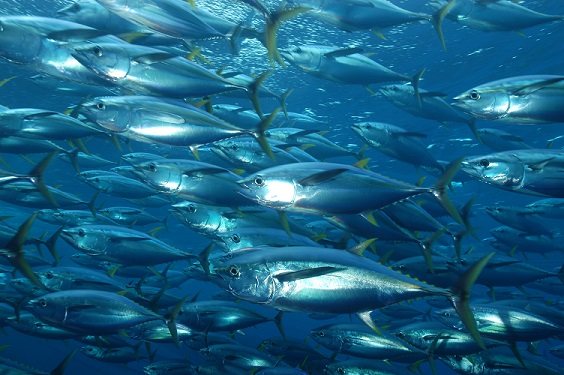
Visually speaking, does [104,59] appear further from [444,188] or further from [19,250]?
[444,188]

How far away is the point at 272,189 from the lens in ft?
9.39

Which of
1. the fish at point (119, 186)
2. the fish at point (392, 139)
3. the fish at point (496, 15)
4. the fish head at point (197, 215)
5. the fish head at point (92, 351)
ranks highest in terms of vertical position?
the fish at point (496, 15)

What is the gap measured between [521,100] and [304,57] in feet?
8.07

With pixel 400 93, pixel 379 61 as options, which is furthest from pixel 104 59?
pixel 379 61

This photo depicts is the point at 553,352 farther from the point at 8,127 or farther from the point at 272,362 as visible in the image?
the point at 8,127

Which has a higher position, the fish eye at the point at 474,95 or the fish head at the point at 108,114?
the fish eye at the point at 474,95

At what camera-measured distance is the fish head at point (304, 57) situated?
186 inches

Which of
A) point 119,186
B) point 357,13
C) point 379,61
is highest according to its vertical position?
point 357,13

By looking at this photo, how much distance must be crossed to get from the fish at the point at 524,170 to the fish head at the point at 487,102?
0.39 m

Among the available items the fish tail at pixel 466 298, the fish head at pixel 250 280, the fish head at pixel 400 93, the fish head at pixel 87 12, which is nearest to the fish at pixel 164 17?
the fish head at pixel 87 12

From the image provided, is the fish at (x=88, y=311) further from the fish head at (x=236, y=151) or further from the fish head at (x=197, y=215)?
the fish head at (x=236, y=151)

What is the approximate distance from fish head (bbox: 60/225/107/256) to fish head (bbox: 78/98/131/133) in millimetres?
2081

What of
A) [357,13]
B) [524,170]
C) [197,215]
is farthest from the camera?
[197,215]

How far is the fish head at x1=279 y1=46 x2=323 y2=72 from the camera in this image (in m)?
4.72
